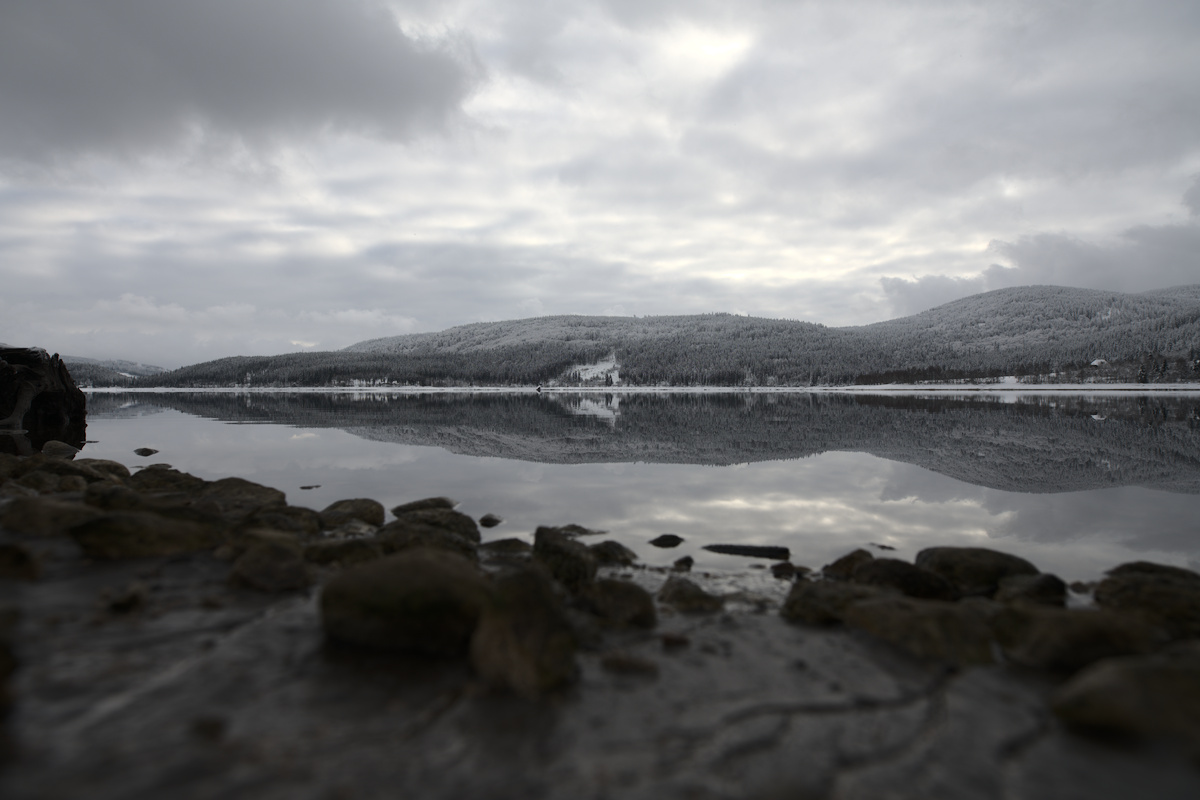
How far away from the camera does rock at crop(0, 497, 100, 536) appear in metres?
9.16

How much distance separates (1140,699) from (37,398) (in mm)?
43539

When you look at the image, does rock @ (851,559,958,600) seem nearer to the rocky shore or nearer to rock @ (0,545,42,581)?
the rocky shore

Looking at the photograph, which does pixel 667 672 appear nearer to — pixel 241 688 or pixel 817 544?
pixel 241 688

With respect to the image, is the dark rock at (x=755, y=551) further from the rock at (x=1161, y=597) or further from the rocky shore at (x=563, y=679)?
the rock at (x=1161, y=597)

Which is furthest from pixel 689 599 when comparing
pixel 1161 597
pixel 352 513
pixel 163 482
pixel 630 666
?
pixel 163 482

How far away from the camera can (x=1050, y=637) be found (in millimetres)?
6215

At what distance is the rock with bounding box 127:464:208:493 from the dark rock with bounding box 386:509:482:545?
22.0 feet

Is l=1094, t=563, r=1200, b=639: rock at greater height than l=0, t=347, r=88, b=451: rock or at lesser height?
lesser

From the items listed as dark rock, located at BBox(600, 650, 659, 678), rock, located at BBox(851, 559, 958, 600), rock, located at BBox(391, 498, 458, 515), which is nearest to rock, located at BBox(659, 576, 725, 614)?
dark rock, located at BBox(600, 650, 659, 678)

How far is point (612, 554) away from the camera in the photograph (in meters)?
10.0

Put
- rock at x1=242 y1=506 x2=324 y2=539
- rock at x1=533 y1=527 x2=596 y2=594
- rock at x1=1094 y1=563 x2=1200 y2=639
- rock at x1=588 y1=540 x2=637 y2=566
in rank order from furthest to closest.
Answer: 1. rock at x1=242 y1=506 x2=324 y2=539
2. rock at x1=588 y1=540 x2=637 y2=566
3. rock at x1=533 y1=527 x2=596 y2=594
4. rock at x1=1094 y1=563 x2=1200 y2=639

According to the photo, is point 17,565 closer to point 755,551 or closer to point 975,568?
point 755,551

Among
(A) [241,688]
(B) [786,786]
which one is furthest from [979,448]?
(A) [241,688]

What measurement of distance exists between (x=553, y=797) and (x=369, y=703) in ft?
6.34
